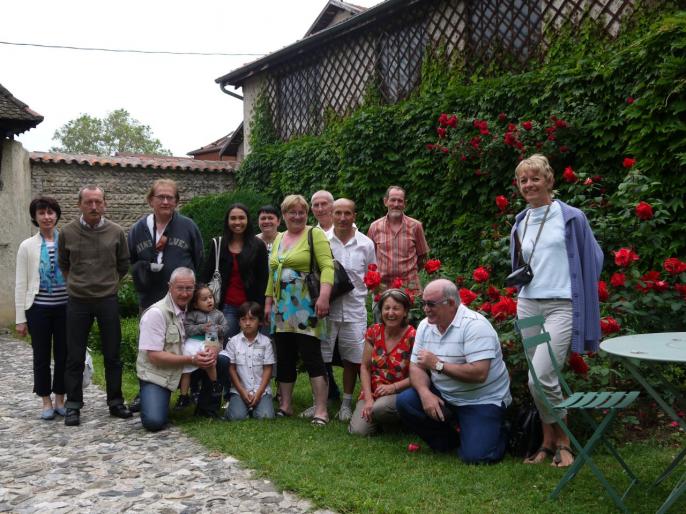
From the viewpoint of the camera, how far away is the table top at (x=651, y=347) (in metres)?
2.91


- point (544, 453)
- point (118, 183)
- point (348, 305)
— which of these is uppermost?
point (118, 183)

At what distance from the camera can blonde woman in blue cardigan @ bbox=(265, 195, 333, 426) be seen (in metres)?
5.30

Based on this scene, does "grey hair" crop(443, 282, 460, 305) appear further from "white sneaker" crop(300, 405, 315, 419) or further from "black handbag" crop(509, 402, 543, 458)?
"white sneaker" crop(300, 405, 315, 419)

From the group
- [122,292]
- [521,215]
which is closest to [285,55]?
[122,292]

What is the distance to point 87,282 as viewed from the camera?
5508 mm

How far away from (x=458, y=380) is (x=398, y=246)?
2.03 metres

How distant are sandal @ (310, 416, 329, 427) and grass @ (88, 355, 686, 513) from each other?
4.1 inches

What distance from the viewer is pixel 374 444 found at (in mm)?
4719

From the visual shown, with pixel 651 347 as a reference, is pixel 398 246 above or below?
above

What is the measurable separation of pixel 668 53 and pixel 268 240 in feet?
14.5

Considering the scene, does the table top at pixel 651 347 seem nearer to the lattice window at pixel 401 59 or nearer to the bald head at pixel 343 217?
the bald head at pixel 343 217

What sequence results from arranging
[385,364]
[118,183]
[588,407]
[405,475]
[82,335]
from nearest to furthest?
[588,407]
[405,475]
[385,364]
[82,335]
[118,183]

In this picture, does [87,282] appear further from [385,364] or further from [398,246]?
[398,246]

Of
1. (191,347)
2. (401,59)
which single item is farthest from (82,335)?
(401,59)
